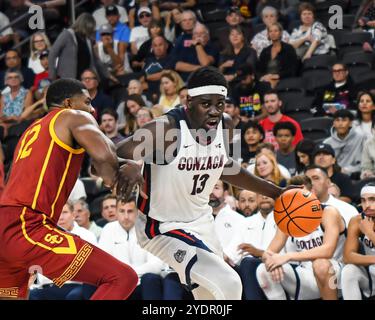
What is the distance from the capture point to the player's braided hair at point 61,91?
Result: 579 cm

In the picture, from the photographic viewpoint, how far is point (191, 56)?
12000mm

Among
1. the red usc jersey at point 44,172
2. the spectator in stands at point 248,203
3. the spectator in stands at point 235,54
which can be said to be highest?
the red usc jersey at point 44,172

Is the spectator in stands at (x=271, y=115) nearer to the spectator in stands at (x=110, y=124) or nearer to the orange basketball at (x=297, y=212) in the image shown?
the spectator in stands at (x=110, y=124)

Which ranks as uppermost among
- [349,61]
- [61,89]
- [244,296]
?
[61,89]

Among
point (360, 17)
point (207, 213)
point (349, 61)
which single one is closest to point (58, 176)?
point (207, 213)

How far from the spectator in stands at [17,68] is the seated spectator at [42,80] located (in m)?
0.14

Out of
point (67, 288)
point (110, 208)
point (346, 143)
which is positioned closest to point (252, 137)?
point (346, 143)

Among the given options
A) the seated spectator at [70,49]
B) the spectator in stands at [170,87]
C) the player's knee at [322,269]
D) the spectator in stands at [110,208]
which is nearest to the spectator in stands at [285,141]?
the spectator in stands at [170,87]

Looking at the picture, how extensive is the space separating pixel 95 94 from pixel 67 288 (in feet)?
11.9

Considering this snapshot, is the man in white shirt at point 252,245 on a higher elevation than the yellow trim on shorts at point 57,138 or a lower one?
lower

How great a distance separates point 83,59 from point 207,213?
228 inches

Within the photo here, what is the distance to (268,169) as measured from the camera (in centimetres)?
911
